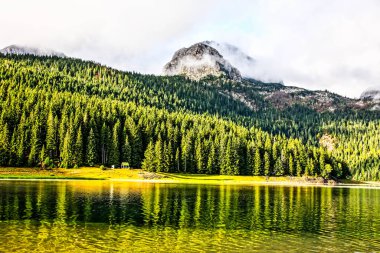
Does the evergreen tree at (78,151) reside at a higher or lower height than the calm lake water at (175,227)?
higher

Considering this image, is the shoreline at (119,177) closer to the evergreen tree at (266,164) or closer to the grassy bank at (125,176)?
the grassy bank at (125,176)

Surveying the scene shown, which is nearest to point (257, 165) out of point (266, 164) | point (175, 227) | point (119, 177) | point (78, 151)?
point (266, 164)

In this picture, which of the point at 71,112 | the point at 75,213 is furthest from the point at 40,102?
the point at 75,213

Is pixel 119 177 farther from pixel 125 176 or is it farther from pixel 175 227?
pixel 175 227

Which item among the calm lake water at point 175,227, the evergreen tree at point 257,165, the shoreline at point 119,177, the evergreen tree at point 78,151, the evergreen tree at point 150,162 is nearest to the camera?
the calm lake water at point 175,227

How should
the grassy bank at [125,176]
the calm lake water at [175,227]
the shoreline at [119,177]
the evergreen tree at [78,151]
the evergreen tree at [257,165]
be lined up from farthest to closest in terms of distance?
the evergreen tree at [257,165]
the evergreen tree at [78,151]
the grassy bank at [125,176]
the shoreline at [119,177]
the calm lake water at [175,227]

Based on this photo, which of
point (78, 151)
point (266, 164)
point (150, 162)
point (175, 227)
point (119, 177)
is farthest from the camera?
point (266, 164)

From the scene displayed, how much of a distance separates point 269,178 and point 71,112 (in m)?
95.2

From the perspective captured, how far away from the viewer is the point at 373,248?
3866 centimetres

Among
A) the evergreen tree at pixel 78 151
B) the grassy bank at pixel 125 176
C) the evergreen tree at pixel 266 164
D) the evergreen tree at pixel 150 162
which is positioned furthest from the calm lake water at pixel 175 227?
the evergreen tree at pixel 266 164

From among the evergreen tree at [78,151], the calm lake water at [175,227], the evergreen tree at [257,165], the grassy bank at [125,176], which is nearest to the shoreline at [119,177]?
the grassy bank at [125,176]

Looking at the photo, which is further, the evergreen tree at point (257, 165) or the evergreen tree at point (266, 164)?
the evergreen tree at point (257, 165)

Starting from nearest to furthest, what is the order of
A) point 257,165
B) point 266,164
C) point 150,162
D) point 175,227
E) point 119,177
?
point 175,227, point 119,177, point 150,162, point 257,165, point 266,164

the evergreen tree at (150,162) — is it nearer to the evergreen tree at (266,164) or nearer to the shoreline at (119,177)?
the shoreline at (119,177)
